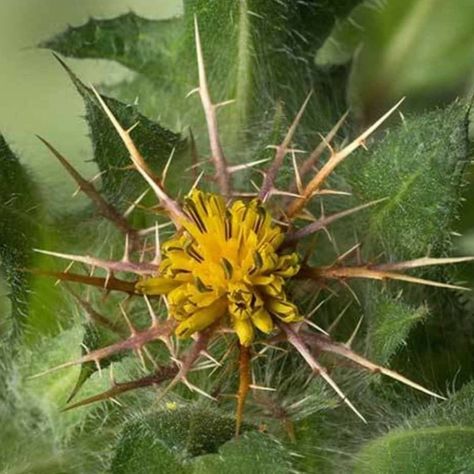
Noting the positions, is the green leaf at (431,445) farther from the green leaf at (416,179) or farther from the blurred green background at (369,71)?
the blurred green background at (369,71)

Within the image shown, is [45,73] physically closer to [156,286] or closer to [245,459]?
[156,286]

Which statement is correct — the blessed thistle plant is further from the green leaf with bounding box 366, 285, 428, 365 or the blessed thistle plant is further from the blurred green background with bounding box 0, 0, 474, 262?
the blurred green background with bounding box 0, 0, 474, 262

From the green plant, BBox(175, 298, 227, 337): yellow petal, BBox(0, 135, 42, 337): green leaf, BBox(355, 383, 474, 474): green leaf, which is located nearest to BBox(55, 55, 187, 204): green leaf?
the green plant

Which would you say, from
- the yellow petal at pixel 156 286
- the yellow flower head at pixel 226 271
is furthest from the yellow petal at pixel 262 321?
the yellow petal at pixel 156 286

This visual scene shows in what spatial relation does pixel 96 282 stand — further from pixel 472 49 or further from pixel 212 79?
pixel 472 49

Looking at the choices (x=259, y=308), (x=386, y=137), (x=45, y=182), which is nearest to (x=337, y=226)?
(x=386, y=137)

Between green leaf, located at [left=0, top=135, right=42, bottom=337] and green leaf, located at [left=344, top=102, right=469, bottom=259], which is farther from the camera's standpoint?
green leaf, located at [left=0, top=135, right=42, bottom=337]
